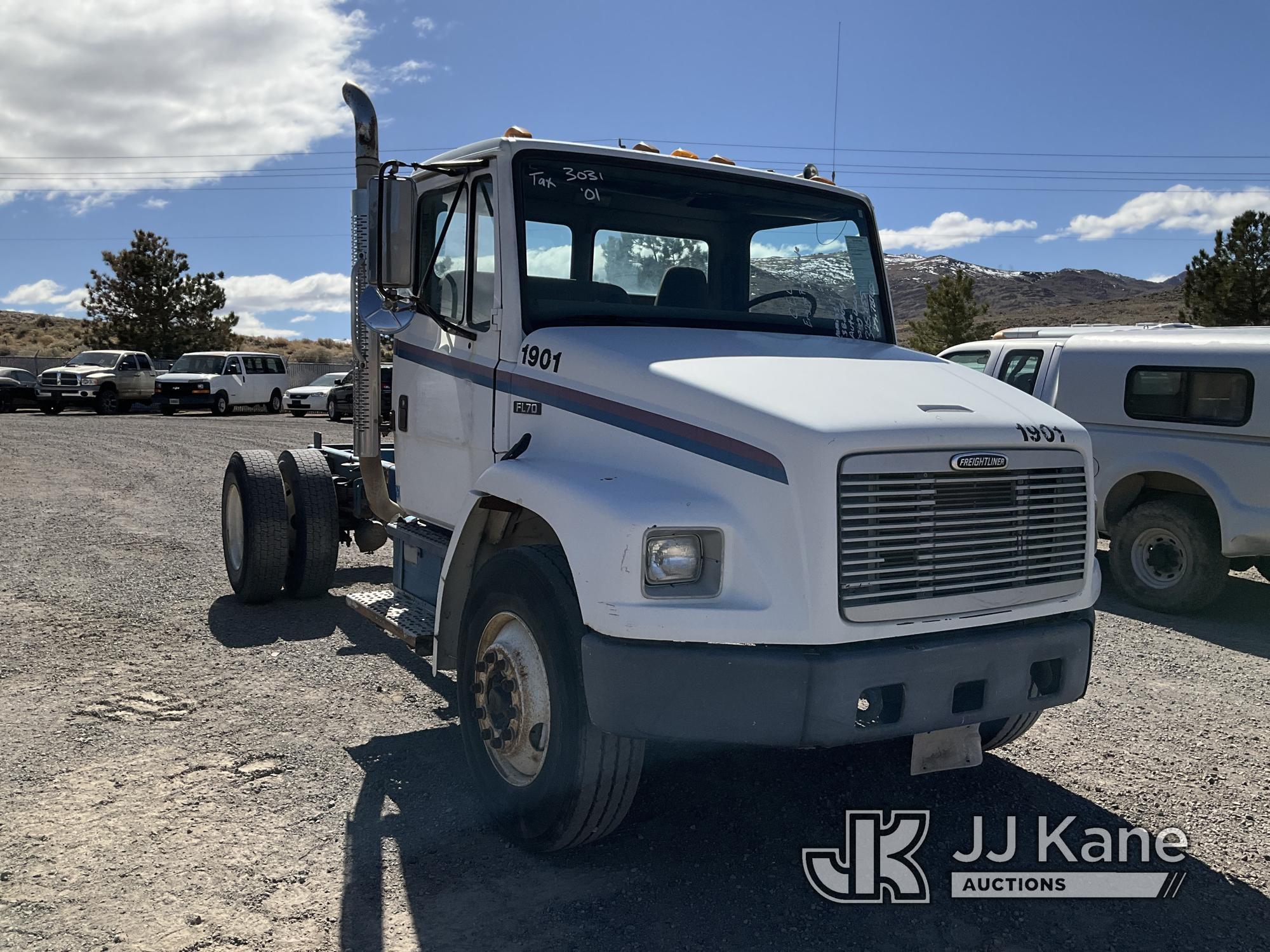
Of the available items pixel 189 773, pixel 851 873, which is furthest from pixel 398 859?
pixel 851 873

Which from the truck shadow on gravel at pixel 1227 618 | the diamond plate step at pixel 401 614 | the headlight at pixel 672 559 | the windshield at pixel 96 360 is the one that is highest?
the windshield at pixel 96 360

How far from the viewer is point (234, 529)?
7535 mm

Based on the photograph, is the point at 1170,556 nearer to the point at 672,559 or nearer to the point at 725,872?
the point at 725,872

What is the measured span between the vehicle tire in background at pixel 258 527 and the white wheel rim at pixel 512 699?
3.57m

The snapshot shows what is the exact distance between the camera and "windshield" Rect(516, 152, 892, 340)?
4414mm

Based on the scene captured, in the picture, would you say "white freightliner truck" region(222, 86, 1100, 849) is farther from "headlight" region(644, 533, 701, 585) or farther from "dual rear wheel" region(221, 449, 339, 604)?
"dual rear wheel" region(221, 449, 339, 604)

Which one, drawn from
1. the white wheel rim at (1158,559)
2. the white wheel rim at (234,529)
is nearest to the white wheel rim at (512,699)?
the white wheel rim at (234,529)

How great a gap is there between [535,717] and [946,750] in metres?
1.48

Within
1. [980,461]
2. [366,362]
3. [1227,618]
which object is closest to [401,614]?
[366,362]

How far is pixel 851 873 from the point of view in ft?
12.5

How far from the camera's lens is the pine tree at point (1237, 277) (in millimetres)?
33344

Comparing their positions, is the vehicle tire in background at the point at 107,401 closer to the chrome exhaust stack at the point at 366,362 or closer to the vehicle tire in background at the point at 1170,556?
the chrome exhaust stack at the point at 366,362

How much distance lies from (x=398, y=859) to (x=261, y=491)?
3992 mm

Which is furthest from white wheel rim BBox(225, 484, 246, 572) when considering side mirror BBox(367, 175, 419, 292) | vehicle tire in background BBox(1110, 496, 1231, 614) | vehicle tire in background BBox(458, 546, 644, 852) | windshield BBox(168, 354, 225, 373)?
windshield BBox(168, 354, 225, 373)
